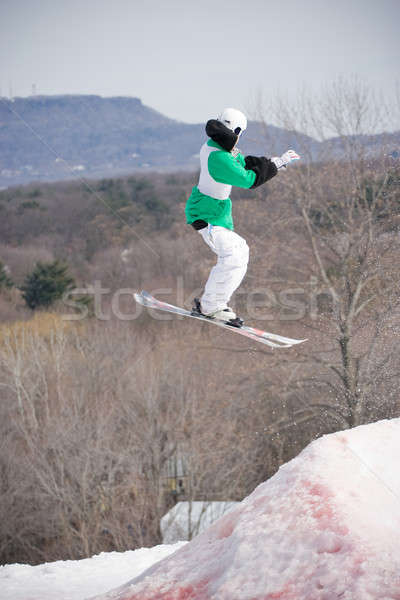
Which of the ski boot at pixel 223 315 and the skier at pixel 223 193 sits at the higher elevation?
the skier at pixel 223 193

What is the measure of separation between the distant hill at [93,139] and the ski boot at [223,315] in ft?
234

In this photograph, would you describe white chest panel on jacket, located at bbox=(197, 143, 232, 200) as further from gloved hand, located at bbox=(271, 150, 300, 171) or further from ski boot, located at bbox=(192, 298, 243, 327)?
ski boot, located at bbox=(192, 298, 243, 327)

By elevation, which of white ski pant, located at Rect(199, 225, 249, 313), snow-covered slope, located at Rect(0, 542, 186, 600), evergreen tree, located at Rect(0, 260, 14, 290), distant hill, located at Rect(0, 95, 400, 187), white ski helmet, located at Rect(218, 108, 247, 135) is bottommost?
snow-covered slope, located at Rect(0, 542, 186, 600)

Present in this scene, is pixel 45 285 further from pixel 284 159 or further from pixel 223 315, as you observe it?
pixel 284 159

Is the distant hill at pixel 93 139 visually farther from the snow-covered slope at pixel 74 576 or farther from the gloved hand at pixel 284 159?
the gloved hand at pixel 284 159

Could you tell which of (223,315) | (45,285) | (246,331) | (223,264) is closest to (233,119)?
(223,264)

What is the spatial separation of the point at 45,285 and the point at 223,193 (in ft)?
130

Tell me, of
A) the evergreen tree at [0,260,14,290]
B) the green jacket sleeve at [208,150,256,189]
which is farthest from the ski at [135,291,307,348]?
the evergreen tree at [0,260,14,290]

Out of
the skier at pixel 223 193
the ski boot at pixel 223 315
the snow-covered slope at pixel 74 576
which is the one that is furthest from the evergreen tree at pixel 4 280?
the skier at pixel 223 193

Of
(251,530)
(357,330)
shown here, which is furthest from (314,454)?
(357,330)

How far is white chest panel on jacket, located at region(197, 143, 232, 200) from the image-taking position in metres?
4.52

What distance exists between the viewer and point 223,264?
5.12 metres

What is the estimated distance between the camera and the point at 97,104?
138375 millimetres

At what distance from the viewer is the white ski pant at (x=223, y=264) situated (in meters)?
4.93
